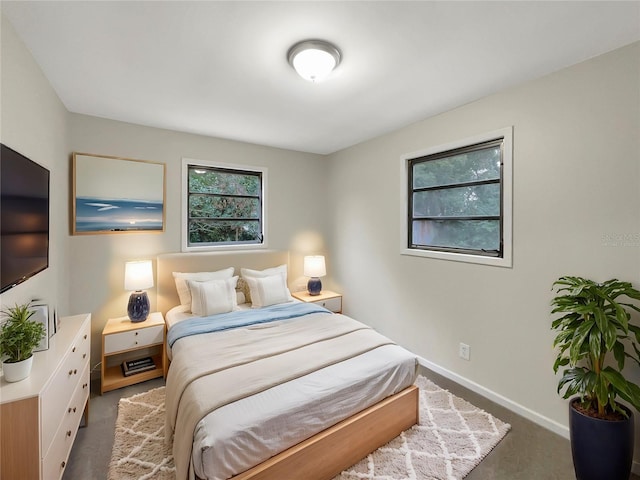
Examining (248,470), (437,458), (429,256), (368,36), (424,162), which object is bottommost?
(437,458)

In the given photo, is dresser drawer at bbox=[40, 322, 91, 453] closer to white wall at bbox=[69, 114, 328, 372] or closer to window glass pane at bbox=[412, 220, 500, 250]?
white wall at bbox=[69, 114, 328, 372]

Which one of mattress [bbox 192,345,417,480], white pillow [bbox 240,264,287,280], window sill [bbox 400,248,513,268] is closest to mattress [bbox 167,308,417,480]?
mattress [bbox 192,345,417,480]

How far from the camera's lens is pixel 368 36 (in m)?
1.64

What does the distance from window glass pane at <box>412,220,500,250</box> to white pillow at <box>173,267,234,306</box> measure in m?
2.21

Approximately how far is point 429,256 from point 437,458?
1.69 meters

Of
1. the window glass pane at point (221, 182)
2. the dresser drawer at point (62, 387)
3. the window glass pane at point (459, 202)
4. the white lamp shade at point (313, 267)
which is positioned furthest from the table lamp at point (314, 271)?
the dresser drawer at point (62, 387)

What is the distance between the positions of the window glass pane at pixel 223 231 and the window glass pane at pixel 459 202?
6.90 feet

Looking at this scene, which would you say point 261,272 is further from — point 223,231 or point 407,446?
point 407,446

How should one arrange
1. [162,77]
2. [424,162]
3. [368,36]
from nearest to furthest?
[368,36] → [162,77] → [424,162]

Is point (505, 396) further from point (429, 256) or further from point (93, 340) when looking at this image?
point (93, 340)

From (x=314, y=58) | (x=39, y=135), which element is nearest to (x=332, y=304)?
(x=314, y=58)

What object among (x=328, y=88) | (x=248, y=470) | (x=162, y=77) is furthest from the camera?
(x=328, y=88)

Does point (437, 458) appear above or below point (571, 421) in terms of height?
below

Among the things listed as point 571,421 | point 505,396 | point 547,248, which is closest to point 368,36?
point 547,248
